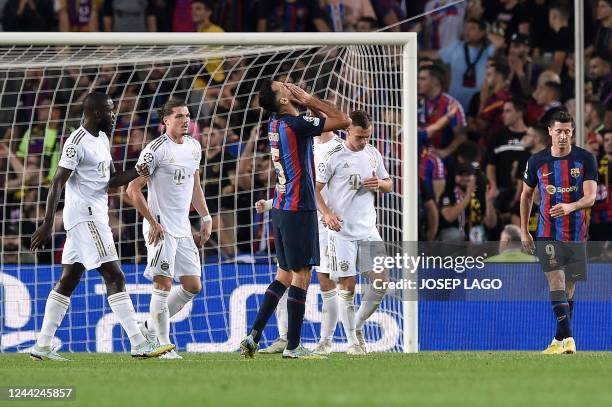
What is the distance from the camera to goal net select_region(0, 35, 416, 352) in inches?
508

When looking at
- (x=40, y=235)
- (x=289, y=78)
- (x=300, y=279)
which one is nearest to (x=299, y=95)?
(x=300, y=279)

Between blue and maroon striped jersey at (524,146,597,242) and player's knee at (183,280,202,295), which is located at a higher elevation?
blue and maroon striped jersey at (524,146,597,242)

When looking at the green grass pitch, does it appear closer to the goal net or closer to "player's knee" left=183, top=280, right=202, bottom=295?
"player's knee" left=183, top=280, right=202, bottom=295

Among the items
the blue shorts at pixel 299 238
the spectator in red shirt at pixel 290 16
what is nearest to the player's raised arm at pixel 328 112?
the blue shorts at pixel 299 238

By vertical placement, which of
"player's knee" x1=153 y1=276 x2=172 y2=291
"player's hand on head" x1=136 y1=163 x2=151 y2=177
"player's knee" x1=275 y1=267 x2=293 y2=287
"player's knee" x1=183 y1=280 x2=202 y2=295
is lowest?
"player's knee" x1=183 y1=280 x2=202 y2=295

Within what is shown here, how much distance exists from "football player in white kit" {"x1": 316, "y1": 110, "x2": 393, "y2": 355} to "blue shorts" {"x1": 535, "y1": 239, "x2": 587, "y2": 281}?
1.46 metres

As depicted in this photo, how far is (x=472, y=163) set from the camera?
640 inches

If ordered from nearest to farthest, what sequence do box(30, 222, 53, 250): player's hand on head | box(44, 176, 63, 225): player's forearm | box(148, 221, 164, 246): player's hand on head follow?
box(30, 222, 53, 250): player's hand on head < box(44, 176, 63, 225): player's forearm < box(148, 221, 164, 246): player's hand on head

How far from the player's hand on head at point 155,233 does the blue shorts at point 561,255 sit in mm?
3313

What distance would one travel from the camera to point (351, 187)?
12.1 meters

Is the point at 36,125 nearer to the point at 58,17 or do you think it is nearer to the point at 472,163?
the point at 58,17

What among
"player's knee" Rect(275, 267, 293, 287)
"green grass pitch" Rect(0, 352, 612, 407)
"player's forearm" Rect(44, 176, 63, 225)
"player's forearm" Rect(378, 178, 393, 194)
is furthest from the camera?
"player's forearm" Rect(378, 178, 393, 194)

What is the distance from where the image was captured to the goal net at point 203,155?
1291 centimetres

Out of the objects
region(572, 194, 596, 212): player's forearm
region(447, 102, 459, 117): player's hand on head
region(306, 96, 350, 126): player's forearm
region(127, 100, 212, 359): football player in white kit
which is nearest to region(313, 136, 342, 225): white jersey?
region(127, 100, 212, 359): football player in white kit
